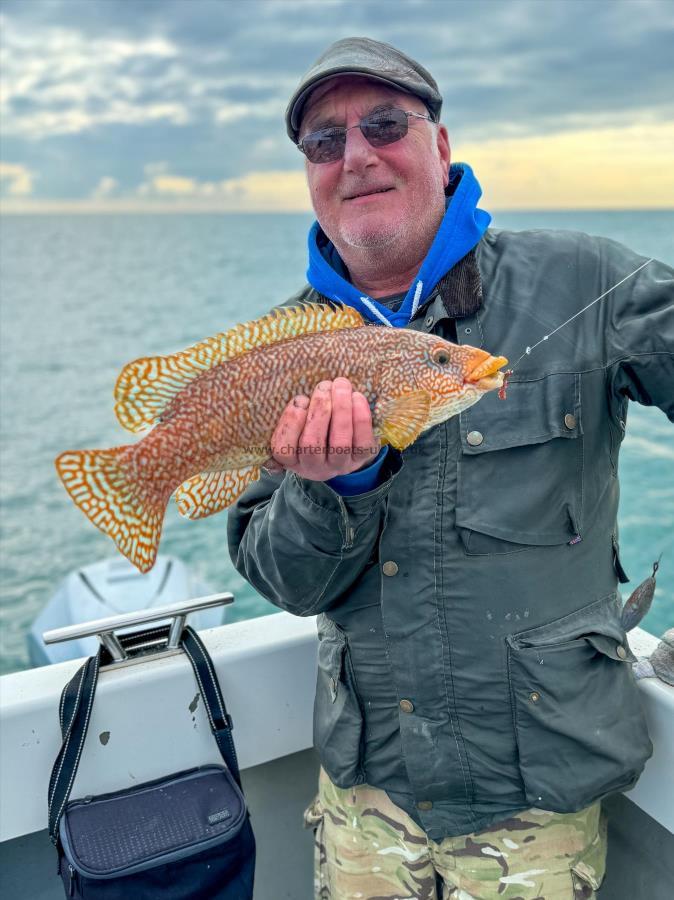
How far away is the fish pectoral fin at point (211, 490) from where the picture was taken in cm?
257

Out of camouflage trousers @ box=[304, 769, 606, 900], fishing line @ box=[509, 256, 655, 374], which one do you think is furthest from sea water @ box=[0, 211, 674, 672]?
camouflage trousers @ box=[304, 769, 606, 900]

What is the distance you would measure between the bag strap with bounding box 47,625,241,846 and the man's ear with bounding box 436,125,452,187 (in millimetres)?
2401

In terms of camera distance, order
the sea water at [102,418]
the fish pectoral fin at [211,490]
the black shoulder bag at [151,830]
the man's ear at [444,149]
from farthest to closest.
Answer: the sea water at [102,418] → the man's ear at [444,149] → the black shoulder bag at [151,830] → the fish pectoral fin at [211,490]

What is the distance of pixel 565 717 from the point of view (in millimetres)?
2582

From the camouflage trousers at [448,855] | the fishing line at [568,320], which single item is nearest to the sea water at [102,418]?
the fishing line at [568,320]

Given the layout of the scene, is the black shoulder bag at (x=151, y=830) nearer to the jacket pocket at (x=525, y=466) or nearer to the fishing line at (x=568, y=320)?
the jacket pocket at (x=525, y=466)

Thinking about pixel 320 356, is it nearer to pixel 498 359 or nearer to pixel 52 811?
pixel 498 359

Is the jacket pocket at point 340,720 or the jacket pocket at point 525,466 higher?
the jacket pocket at point 525,466

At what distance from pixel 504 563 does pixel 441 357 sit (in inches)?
30.2

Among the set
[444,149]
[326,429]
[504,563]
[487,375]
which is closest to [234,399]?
[326,429]

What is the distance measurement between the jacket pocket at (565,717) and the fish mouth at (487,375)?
0.90 meters

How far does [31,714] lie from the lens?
303cm

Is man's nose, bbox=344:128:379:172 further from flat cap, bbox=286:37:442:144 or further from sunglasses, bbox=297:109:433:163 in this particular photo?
flat cap, bbox=286:37:442:144

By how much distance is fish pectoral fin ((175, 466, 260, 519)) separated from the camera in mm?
2566
